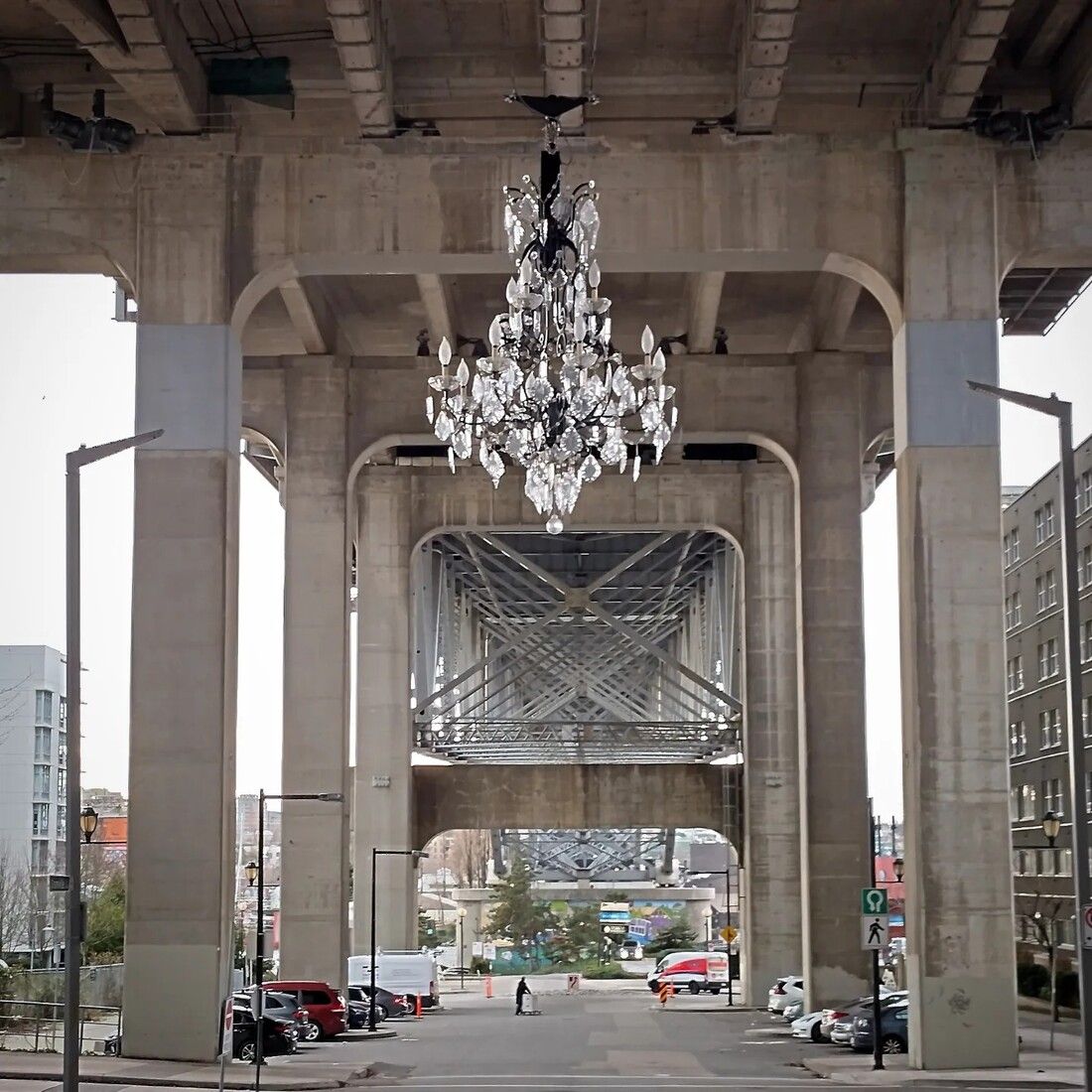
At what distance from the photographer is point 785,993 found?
53.4 m

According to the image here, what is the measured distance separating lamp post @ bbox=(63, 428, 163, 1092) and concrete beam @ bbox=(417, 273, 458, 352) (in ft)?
60.9

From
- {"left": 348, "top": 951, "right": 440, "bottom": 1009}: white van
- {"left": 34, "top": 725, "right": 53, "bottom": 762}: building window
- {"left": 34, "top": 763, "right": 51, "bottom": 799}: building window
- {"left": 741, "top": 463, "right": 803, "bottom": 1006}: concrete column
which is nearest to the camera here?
{"left": 741, "top": 463, "right": 803, "bottom": 1006}: concrete column

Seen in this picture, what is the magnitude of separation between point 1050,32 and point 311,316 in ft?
59.9

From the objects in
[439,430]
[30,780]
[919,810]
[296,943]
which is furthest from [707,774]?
[30,780]

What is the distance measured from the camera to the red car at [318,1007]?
136 feet

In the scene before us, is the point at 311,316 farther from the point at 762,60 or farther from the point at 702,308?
the point at 762,60

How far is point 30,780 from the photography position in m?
95.1

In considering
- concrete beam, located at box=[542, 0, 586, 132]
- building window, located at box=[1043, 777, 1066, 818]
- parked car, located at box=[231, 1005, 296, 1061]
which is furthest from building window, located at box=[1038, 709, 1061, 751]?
concrete beam, located at box=[542, 0, 586, 132]

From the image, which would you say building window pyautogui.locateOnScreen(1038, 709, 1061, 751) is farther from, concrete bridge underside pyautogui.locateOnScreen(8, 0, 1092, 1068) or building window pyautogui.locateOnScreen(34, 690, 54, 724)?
building window pyautogui.locateOnScreen(34, 690, 54, 724)

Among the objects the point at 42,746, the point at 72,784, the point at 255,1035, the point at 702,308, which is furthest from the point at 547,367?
the point at 42,746

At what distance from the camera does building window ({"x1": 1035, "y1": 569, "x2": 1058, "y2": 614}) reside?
222ft

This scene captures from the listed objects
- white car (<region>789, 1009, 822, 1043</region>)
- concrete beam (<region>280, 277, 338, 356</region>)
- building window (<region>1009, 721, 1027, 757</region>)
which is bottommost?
white car (<region>789, 1009, 822, 1043</region>)

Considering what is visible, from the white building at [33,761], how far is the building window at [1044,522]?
47.8 m

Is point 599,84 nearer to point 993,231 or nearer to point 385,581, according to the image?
point 993,231
